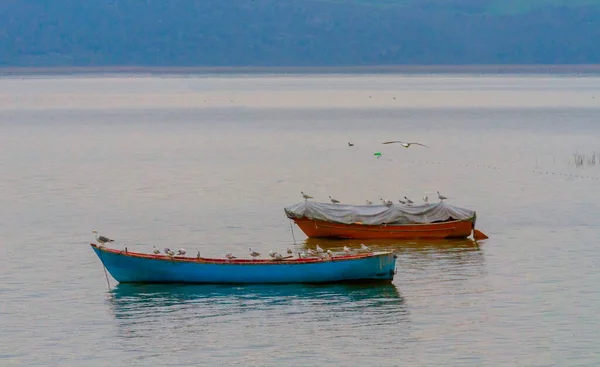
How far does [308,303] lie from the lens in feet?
129

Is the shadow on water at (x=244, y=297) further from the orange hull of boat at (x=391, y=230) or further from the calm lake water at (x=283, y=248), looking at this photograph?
the orange hull of boat at (x=391, y=230)

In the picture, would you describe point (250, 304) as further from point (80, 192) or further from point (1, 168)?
point (1, 168)

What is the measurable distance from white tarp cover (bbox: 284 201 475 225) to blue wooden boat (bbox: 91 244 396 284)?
8.75 meters

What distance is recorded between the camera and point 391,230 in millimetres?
50406

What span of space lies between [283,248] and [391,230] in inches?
177

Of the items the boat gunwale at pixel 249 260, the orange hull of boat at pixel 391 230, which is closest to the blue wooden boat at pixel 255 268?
the boat gunwale at pixel 249 260

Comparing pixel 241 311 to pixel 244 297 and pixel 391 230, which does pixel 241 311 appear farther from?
pixel 391 230

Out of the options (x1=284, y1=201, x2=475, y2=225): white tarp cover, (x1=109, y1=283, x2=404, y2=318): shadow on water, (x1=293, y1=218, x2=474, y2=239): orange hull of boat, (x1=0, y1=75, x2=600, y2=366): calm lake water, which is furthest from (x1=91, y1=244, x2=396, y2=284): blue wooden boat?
(x1=284, y1=201, x2=475, y2=225): white tarp cover

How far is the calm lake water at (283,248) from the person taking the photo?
113 feet

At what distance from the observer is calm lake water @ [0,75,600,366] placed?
3450cm

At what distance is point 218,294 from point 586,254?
15.4 m

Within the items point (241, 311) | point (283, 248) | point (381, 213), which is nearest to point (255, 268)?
point (241, 311)

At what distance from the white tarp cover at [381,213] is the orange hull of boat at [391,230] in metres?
0.25

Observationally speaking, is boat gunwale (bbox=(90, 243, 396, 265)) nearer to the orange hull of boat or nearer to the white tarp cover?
the orange hull of boat
